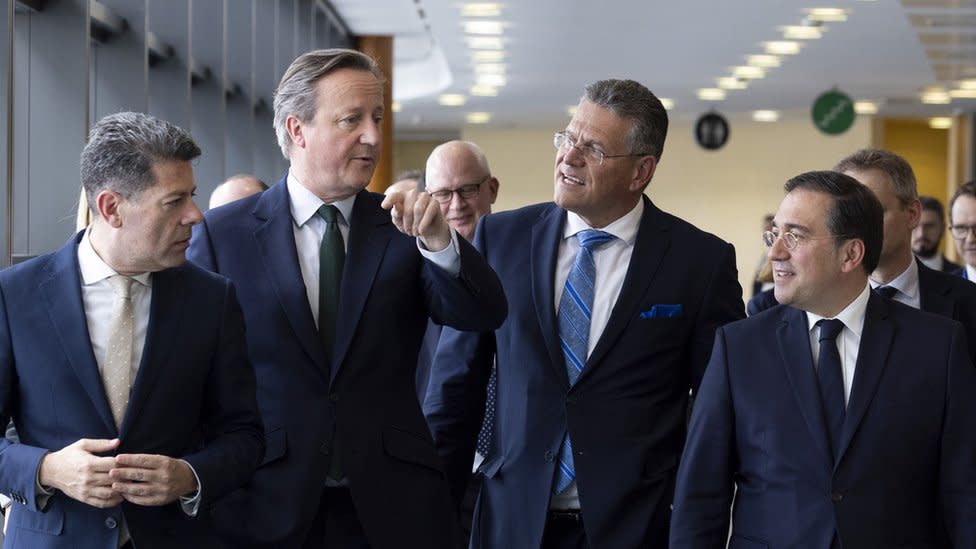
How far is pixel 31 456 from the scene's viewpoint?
277 cm

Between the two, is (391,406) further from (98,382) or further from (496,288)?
(98,382)

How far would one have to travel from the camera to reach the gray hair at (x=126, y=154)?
2904 mm

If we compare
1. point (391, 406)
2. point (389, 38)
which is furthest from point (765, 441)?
point (389, 38)

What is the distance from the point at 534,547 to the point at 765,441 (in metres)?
0.70

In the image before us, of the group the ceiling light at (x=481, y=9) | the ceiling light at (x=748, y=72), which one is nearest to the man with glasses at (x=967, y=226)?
the ceiling light at (x=481, y=9)

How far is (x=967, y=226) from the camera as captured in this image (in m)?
6.42

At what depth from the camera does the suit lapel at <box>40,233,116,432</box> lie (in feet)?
9.34

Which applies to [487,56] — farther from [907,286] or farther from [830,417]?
[830,417]

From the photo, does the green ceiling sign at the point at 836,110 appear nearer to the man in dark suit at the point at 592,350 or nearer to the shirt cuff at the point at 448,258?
the man in dark suit at the point at 592,350

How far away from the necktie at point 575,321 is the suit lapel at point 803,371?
0.54 m

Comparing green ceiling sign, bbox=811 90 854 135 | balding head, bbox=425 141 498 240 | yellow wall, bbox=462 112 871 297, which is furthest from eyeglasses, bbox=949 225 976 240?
yellow wall, bbox=462 112 871 297

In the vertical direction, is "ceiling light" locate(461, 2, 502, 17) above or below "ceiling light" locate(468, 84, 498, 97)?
above

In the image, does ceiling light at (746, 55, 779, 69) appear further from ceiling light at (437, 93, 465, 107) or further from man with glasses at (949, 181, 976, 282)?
man with glasses at (949, 181, 976, 282)

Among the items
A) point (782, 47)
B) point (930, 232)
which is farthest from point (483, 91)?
point (930, 232)
